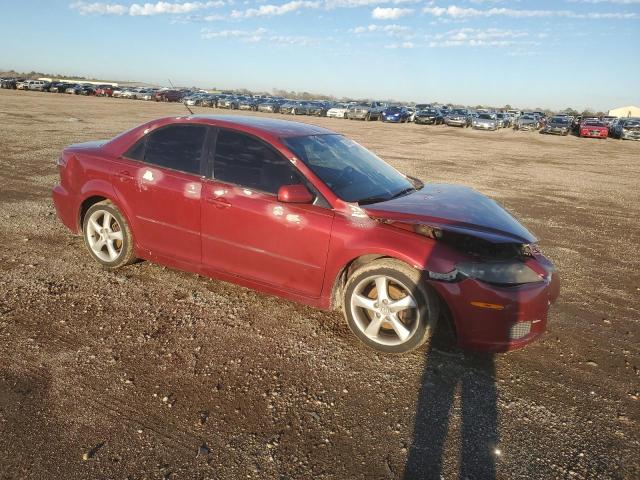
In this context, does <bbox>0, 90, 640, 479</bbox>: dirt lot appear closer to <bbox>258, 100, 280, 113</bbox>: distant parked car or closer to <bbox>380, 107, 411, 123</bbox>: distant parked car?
<bbox>380, 107, 411, 123</bbox>: distant parked car

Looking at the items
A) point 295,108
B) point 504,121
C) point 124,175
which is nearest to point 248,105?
point 295,108

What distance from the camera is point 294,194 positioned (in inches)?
141

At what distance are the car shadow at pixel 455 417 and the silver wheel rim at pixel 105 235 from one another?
10.3 ft

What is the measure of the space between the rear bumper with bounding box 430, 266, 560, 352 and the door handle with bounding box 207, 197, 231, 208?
1.77 metres

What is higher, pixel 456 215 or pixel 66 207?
pixel 456 215

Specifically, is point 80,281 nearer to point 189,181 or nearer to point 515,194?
point 189,181

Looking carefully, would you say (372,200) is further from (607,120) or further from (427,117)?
(607,120)

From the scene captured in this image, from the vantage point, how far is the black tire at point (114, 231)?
4625 mm

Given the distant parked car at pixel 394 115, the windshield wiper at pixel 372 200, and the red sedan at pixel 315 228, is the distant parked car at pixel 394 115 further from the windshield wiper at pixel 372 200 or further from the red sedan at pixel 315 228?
the windshield wiper at pixel 372 200

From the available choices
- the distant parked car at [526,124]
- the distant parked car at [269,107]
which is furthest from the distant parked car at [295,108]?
the distant parked car at [526,124]

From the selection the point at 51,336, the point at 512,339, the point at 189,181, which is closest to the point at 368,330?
the point at 512,339

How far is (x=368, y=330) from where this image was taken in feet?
11.8

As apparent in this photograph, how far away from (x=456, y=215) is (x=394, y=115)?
39.0m

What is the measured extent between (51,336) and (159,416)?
1349 millimetres
